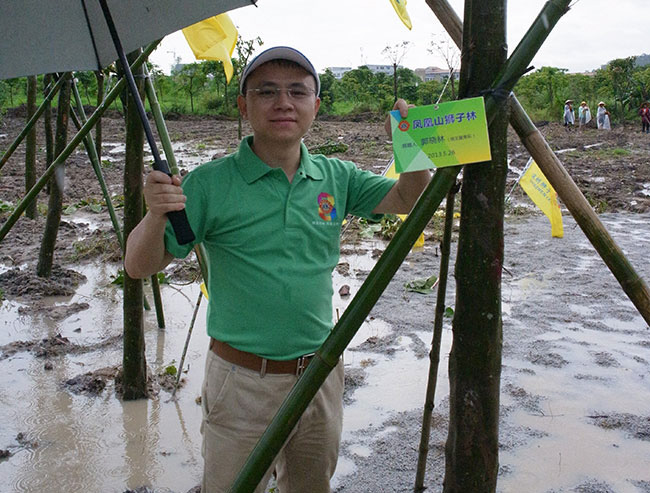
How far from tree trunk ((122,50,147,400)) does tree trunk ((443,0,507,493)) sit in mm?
2274

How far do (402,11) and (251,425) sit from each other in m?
1.44

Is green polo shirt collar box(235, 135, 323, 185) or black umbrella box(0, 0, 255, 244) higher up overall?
black umbrella box(0, 0, 255, 244)

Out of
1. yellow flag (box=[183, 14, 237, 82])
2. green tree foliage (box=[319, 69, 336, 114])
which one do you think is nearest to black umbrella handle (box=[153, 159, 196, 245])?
yellow flag (box=[183, 14, 237, 82])

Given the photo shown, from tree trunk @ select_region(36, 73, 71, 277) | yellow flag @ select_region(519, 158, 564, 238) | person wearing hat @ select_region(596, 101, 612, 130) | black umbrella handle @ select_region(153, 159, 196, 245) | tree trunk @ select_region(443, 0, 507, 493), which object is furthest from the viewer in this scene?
person wearing hat @ select_region(596, 101, 612, 130)

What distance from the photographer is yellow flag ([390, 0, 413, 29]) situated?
83.4 inches

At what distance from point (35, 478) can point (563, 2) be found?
303cm

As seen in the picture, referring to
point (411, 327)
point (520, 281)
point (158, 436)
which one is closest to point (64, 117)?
point (158, 436)

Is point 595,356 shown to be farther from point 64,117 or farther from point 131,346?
point 64,117

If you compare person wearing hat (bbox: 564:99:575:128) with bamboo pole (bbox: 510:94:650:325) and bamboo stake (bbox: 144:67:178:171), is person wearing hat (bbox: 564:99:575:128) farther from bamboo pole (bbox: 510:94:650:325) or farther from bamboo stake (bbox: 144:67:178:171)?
bamboo pole (bbox: 510:94:650:325)

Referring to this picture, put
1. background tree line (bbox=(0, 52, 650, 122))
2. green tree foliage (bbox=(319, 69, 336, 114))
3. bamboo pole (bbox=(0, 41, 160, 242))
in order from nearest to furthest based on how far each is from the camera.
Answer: bamboo pole (bbox=(0, 41, 160, 242))
background tree line (bbox=(0, 52, 650, 122))
green tree foliage (bbox=(319, 69, 336, 114))

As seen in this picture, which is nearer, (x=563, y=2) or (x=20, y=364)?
(x=563, y=2)

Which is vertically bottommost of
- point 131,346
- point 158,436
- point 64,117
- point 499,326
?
point 158,436

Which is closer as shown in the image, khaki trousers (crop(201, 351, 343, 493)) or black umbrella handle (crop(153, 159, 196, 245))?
black umbrella handle (crop(153, 159, 196, 245))

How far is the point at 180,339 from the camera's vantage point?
4.83 metres
